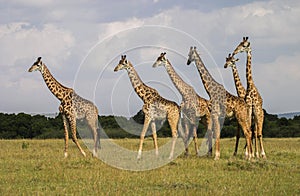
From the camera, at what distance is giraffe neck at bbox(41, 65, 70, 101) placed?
16.5 metres

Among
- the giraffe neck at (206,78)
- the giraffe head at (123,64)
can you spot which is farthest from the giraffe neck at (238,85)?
the giraffe head at (123,64)

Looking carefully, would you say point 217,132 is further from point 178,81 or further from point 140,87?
point 140,87

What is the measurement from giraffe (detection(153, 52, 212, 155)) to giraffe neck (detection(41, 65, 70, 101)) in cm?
313

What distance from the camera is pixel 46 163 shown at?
13.6 m

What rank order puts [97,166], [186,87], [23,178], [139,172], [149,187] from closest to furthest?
[149,187], [23,178], [139,172], [97,166], [186,87]

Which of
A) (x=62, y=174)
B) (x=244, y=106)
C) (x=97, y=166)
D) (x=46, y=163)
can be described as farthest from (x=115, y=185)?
(x=244, y=106)

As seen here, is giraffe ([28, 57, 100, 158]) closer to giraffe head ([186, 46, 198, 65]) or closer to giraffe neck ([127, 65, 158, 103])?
giraffe neck ([127, 65, 158, 103])

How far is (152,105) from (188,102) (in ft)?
3.59

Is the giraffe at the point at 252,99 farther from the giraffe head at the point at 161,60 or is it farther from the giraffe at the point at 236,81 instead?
the giraffe head at the point at 161,60

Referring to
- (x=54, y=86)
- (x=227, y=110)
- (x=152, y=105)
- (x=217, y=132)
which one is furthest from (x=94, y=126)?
(x=227, y=110)

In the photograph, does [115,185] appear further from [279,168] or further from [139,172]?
[279,168]

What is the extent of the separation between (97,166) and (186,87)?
4339mm

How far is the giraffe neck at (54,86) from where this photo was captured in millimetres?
16547

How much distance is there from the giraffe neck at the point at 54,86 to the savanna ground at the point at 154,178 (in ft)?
9.38
